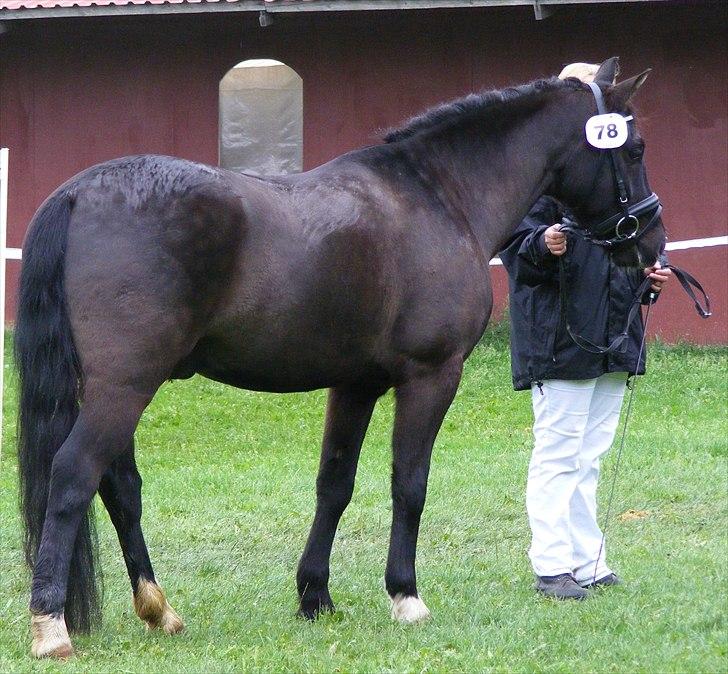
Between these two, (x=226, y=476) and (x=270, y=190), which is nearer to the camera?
(x=270, y=190)

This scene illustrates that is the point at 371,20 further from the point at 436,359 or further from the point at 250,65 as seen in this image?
the point at 436,359

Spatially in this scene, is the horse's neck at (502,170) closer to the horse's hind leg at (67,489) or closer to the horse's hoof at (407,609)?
the horse's hoof at (407,609)

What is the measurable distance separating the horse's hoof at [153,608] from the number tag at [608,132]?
2591 mm

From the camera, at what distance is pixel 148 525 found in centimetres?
689

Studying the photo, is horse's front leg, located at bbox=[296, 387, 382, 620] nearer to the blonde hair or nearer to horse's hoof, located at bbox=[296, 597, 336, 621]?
horse's hoof, located at bbox=[296, 597, 336, 621]

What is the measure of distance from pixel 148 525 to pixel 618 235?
10.9ft

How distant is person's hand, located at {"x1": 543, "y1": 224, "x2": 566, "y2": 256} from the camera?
5.07 meters

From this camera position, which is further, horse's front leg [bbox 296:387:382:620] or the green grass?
horse's front leg [bbox 296:387:382:620]

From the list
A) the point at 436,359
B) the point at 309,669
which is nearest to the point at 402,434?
the point at 436,359

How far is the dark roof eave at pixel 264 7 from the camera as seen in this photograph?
36.4 feet

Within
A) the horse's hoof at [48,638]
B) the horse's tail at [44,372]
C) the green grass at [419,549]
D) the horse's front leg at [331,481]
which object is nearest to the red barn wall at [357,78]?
the green grass at [419,549]

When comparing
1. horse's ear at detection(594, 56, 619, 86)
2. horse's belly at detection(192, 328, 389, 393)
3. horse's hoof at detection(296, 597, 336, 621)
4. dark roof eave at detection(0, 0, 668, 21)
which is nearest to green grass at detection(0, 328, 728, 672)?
horse's hoof at detection(296, 597, 336, 621)

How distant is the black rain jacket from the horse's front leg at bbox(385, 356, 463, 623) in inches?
23.0

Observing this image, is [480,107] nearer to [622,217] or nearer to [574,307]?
[622,217]
